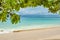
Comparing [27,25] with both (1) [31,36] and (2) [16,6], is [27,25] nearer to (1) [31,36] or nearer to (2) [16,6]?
(1) [31,36]

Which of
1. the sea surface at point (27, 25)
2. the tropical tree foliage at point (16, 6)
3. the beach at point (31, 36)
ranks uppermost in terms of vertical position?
the tropical tree foliage at point (16, 6)

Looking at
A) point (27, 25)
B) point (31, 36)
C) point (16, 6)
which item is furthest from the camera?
point (27, 25)

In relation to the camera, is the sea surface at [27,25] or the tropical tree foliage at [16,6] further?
the sea surface at [27,25]

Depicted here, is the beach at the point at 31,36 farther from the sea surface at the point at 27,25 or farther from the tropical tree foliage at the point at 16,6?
the tropical tree foliage at the point at 16,6

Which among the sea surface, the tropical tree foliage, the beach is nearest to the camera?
the tropical tree foliage

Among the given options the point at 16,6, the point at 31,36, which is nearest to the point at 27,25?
the point at 31,36

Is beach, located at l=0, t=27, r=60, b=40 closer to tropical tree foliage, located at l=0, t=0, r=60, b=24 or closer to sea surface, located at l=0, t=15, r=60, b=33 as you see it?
sea surface, located at l=0, t=15, r=60, b=33

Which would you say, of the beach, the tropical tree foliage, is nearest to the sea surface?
the beach

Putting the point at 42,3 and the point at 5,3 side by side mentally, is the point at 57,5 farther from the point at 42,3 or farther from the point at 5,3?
the point at 5,3

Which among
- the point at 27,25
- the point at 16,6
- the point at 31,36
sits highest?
the point at 16,6

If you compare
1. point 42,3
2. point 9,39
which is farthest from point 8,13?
point 9,39

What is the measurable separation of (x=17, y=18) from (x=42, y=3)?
1.27ft

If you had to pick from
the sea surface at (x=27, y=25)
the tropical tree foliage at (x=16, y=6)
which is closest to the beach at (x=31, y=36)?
the sea surface at (x=27, y=25)

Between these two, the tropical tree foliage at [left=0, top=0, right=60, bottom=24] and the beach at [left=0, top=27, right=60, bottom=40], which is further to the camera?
the beach at [left=0, top=27, right=60, bottom=40]
